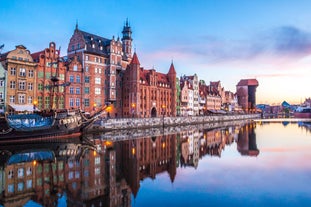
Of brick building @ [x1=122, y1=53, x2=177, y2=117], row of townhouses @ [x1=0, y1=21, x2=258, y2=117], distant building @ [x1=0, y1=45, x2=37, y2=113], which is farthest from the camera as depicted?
brick building @ [x1=122, y1=53, x2=177, y2=117]

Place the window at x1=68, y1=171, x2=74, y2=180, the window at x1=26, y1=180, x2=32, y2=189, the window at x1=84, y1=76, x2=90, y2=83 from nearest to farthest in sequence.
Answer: the window at x1=26, y1=180, x2=32, y2=189 < the window at x1=68, y1=171, x2=74, y2=180 < the window at x1=84, y1=76, x2=90, y2=83

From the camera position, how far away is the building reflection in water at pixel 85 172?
17625mm

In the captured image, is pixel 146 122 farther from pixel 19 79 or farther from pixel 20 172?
pixel 20 172

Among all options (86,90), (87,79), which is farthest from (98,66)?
(86,90)

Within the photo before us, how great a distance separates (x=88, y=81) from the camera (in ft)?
233

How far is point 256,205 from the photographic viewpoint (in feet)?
53.3

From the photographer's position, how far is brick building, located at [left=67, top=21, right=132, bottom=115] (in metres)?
70.4

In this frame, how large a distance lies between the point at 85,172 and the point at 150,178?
19.0 ft

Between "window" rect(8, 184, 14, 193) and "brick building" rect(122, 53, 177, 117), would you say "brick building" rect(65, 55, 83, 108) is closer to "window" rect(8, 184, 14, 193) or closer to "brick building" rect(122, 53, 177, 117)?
"brick building" rect(122, 53, 177, 117)

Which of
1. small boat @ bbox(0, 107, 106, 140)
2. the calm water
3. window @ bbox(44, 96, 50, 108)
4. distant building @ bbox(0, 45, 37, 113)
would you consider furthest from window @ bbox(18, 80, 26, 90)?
the calm water

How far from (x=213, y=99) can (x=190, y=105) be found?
93.8 ft

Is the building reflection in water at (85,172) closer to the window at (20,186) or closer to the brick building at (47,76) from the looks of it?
the window at (20,186)

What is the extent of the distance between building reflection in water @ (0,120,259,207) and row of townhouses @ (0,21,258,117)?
2572cm

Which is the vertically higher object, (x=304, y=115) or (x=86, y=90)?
(x=86, y=90)
